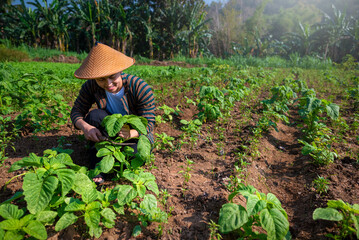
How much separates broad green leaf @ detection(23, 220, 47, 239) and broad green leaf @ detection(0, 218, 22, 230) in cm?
4

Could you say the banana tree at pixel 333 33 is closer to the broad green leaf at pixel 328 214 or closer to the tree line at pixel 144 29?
the tree line at pixel 144 29

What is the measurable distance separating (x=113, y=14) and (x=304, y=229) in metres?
18.9

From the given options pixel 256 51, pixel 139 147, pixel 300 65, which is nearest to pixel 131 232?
pixel 139 147

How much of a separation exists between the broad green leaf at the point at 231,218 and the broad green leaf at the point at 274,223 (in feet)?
0.33

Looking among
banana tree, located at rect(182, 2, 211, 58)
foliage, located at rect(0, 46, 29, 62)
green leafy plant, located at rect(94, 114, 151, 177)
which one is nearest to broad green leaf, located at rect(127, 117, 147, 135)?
green leafy plant, located at rect(94, 114, 151, 177)

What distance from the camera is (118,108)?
2.06 m

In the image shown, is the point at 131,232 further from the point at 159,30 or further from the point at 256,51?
the point at 256,51

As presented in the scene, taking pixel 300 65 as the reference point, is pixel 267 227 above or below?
below

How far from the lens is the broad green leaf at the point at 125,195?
130cm

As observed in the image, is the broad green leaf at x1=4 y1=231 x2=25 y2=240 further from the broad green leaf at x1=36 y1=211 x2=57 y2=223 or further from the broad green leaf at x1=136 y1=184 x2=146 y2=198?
the broad green leaf at x1=136 y1=184 x2=146 y2=198

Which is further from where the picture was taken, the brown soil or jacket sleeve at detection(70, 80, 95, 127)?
jacket sleeve at detection(70, 80, 95, 127)

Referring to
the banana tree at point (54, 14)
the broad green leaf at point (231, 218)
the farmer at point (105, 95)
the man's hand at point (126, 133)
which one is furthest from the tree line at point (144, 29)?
the broad green leaf at point (231, 218)

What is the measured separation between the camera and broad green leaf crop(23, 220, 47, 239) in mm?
1031

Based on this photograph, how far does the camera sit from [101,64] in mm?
1690
